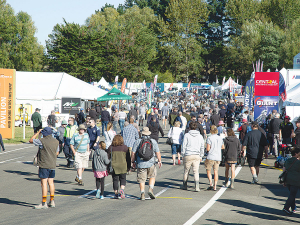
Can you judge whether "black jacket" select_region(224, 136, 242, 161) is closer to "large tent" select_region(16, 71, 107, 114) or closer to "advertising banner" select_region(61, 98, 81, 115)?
"advertising banner" select_region(61, 98, 81, 115)

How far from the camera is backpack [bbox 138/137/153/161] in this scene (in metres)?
A: 9.26

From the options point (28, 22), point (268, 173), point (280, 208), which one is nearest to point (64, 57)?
point (28, 22)

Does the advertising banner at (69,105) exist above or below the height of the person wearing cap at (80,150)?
above

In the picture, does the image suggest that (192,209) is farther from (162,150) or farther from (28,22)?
(28,22)

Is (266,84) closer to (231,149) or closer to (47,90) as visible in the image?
(231,149)

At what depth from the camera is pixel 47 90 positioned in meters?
30.7

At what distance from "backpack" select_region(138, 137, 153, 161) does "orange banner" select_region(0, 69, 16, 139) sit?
601 inches

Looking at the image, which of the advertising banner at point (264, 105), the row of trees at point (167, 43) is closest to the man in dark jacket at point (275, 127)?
the advertising banner at point (264, 105)

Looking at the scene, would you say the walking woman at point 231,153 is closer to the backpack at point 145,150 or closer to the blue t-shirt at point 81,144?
the backpack at point 145,150

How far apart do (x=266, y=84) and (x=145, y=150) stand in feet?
34.2

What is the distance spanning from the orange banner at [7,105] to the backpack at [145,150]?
50.1 feet

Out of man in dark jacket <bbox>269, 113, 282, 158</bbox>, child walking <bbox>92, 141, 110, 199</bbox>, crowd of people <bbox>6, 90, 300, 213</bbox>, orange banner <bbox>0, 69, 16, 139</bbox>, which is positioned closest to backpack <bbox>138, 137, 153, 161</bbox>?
crowd of people <bbox>6, 90, 300, 213</bbox>

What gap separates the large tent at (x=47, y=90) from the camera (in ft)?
98.1

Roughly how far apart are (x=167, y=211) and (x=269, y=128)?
29.9 feet
